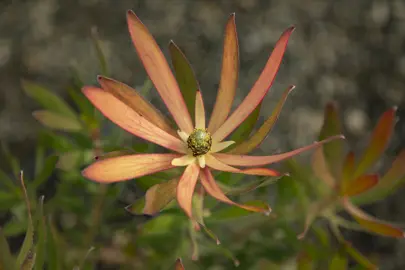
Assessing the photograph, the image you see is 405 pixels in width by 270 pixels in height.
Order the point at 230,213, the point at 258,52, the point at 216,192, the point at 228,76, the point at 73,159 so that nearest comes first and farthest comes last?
the point at 216,192
the point at 228,76
the point at 230,213
the point at 73,159
the point at 258,52

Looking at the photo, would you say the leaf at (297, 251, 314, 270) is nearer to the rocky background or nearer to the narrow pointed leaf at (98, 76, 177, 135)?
the narrow pointed leaf at (98, 76, 177, 135)

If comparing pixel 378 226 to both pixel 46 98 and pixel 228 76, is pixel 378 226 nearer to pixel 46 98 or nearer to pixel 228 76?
pixel 228 76

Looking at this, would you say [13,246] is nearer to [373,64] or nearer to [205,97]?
[205,97]

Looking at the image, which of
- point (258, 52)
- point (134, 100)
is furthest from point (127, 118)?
point (258, 52)

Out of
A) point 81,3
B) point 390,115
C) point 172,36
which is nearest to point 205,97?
point 172,36

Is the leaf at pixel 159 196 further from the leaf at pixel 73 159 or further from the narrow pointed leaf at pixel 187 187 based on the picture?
the leaf at pixel 73 159

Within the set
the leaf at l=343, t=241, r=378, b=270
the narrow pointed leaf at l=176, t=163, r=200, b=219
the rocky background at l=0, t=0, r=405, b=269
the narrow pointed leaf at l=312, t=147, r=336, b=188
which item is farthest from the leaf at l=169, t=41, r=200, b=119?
the rocky background at l=0, t=0, r=405, b=269

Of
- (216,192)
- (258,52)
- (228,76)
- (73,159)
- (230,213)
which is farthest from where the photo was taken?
(258,52)
